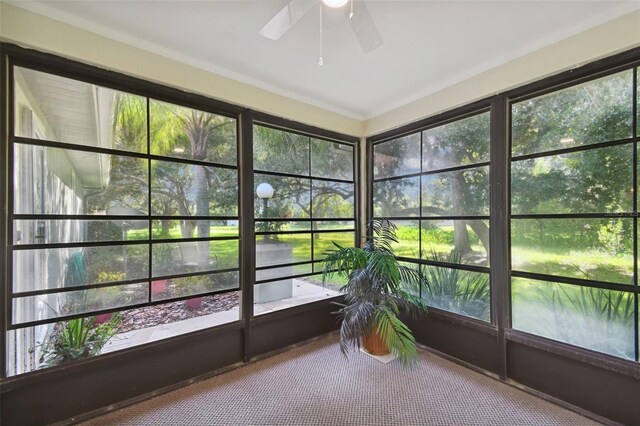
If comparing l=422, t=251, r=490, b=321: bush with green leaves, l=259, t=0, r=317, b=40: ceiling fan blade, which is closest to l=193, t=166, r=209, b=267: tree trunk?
l=259, t=0, r=317, b=40: ceiling fan blade

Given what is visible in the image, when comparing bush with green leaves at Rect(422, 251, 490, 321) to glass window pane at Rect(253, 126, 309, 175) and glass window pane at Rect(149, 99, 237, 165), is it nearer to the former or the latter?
glass window pane at Rect(253, 126, 309, 175)

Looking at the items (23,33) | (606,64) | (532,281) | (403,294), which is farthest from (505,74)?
(23,33)

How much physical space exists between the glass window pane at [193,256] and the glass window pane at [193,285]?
0.07 metres

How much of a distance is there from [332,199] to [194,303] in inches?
71.9

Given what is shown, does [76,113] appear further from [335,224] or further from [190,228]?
[335,224]

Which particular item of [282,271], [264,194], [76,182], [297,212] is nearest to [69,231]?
[76,182]

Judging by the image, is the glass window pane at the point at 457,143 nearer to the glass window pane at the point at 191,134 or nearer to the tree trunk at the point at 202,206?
the glass window pane at the point at 191,134

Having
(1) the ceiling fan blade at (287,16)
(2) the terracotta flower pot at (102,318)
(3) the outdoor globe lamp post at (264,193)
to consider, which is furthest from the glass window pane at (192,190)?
(1) the ceiling fan blade at (287,16)

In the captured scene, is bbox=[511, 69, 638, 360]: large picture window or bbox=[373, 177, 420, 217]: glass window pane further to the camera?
bbox=[373, 177, 420, 217]: glass window pane

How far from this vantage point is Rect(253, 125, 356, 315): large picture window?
2740 millimetres

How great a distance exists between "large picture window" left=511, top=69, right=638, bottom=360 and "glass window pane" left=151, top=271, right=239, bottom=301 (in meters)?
2.44

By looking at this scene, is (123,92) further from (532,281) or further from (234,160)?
(532,281)

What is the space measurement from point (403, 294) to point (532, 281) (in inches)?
39.5

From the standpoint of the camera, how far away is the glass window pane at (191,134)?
7.24 ft
